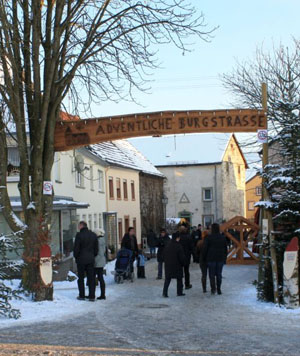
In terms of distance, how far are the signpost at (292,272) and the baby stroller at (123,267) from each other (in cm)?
801

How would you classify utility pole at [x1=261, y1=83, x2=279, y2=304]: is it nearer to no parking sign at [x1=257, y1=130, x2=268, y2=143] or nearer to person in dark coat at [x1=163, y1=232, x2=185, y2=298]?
no parking sign at [x1=257, y1=130, x2=268, y2=143]

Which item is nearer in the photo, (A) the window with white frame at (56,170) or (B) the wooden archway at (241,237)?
(A) the window with white frame at (56,170)

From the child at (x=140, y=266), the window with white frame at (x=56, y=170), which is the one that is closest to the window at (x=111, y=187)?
the window with white frame at (x=56, y=170)

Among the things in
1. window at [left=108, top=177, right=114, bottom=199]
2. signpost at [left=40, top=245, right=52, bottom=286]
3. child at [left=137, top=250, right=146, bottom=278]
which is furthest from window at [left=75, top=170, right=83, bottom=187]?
signpost at [left=40, top=245, right=52, bottom=286]

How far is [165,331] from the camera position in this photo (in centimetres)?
1018

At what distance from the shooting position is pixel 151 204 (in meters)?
49.9

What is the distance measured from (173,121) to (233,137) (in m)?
50.5

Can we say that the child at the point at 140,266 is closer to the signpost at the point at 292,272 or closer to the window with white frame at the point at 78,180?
the window with white frame at the point at 78,180

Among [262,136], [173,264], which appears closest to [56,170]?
[173,264]

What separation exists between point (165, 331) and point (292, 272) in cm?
343

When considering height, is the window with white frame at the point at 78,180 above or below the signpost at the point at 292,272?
above

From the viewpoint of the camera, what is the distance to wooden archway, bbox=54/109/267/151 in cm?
1473

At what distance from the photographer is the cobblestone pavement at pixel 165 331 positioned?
339 inches

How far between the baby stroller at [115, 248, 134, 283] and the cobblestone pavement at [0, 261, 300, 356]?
463 centimetres
